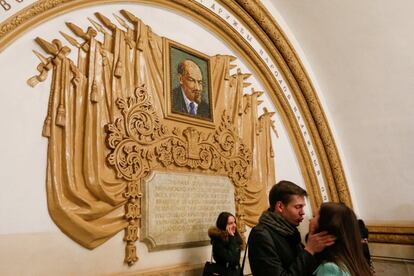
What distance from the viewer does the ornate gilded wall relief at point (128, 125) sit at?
2582mm

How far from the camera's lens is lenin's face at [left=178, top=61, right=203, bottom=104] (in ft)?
12.0

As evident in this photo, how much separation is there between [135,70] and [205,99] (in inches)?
37.1

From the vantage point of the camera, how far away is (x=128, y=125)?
9.84 ft

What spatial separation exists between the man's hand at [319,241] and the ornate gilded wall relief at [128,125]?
1.72 m

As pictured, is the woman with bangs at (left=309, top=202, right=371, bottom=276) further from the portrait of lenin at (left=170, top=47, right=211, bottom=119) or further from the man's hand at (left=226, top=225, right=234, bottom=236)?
the portrait of lenin at (left=170, top=47, right=211, bottom=119)

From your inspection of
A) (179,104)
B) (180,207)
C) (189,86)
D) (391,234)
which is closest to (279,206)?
(180,207)

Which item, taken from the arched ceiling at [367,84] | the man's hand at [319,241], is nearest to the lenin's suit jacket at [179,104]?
the arched ceiling at [367,84]

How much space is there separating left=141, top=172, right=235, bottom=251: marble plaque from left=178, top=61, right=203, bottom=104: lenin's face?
0.86 metres

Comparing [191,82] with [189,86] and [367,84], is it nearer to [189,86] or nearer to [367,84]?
[189,86]

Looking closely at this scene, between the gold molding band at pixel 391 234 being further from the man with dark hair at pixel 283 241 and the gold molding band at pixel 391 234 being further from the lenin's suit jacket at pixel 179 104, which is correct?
the man with dark hair at pixel 283 241

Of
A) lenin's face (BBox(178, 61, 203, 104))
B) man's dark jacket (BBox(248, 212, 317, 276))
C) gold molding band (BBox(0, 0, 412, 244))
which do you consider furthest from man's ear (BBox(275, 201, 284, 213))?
gold molding band (BBox(0, 0, 412, 244))

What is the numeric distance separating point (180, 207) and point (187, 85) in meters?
1.30

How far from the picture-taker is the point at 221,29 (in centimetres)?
419

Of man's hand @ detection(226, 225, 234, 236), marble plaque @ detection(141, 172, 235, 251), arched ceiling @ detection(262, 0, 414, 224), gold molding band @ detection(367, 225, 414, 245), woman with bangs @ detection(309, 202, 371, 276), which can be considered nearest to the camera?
woman with bangs @ detection(309, 202, 371, 276)
